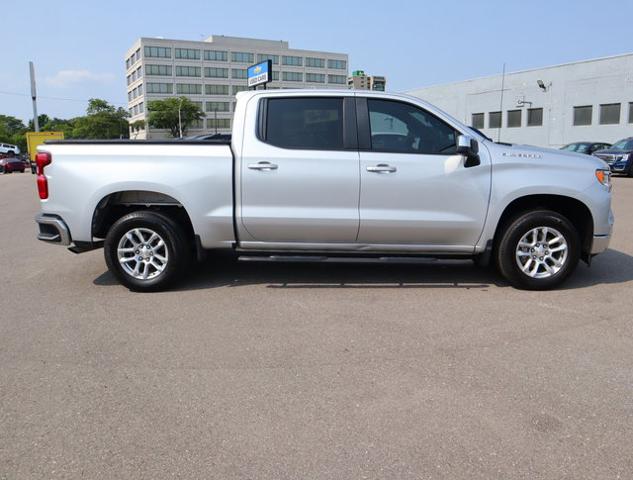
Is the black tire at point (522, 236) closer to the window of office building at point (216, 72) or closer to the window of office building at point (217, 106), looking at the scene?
the window of office building at point (217, 106)

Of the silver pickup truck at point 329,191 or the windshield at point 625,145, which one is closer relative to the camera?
the silver pickup truck at point 329,191

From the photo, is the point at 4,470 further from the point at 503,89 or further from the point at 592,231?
the point at 503,89

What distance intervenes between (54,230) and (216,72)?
117041mm

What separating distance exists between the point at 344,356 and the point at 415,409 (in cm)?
86

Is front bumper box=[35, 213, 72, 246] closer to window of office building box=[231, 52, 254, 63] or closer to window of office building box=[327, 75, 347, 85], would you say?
window of office building box=[231, 52, 254, 63]

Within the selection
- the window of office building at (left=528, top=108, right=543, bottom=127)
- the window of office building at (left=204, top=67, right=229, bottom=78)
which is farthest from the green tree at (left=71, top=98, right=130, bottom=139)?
the window of office building at (left=528, top=108, right=543, bottom=127)

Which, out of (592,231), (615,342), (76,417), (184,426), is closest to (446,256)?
(592,231)

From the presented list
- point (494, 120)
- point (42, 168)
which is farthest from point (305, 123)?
point (494, 120)

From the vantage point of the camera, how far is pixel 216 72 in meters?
116

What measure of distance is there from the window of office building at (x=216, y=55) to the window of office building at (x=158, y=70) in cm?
855

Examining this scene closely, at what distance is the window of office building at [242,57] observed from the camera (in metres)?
116

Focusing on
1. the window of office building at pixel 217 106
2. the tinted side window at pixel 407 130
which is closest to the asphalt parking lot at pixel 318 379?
the tinted side window at pixel 407 130

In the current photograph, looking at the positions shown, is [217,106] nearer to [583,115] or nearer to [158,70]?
[158,70]

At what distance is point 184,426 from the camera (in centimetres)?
302
